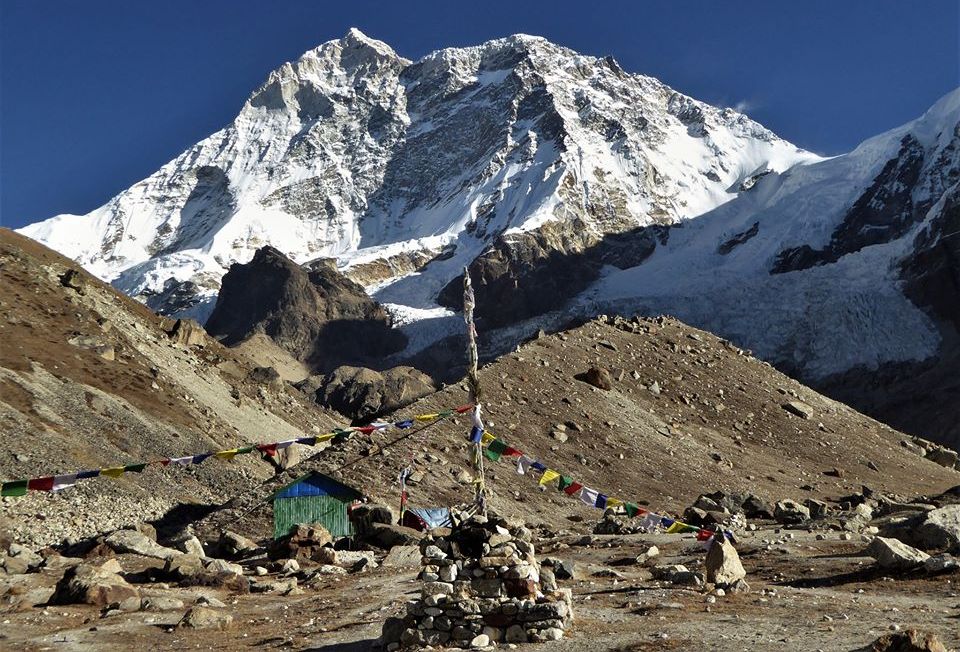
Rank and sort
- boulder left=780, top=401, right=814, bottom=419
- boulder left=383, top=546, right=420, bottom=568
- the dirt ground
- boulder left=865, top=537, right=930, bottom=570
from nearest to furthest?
1. the dirt ground
2. boulder left=865, top=537, right=930, bottom=570
3. boulder left=383, top=546, right=420, bottom=568
4. boulder left=780, top=401, right=814, bottom=419

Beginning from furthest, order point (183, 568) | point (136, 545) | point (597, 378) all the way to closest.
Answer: point (597, 378)
point (136, 545)
point (183, 568)

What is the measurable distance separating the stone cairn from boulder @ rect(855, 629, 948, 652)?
4.88 m

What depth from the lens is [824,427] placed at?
2079 inches

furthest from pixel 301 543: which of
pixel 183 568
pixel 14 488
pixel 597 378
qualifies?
pixel 597 378

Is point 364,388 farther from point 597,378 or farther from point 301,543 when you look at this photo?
point 301,543

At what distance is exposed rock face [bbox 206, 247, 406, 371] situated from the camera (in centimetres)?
16812

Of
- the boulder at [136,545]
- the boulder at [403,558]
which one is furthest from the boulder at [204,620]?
the boulder at [136,545]

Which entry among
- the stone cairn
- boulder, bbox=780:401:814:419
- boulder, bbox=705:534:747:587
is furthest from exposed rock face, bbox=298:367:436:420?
the stone cairn

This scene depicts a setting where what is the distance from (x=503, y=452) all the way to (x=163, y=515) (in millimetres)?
23965

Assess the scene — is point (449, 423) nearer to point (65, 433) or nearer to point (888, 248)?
point (65, 433)

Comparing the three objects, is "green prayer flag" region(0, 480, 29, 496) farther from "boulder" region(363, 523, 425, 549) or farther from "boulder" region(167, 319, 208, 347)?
"boulder" region(167, 319, 208, 347)

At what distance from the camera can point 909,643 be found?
13.1 metres

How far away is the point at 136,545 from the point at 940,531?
20.7m

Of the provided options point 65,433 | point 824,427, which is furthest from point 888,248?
point 65,433
